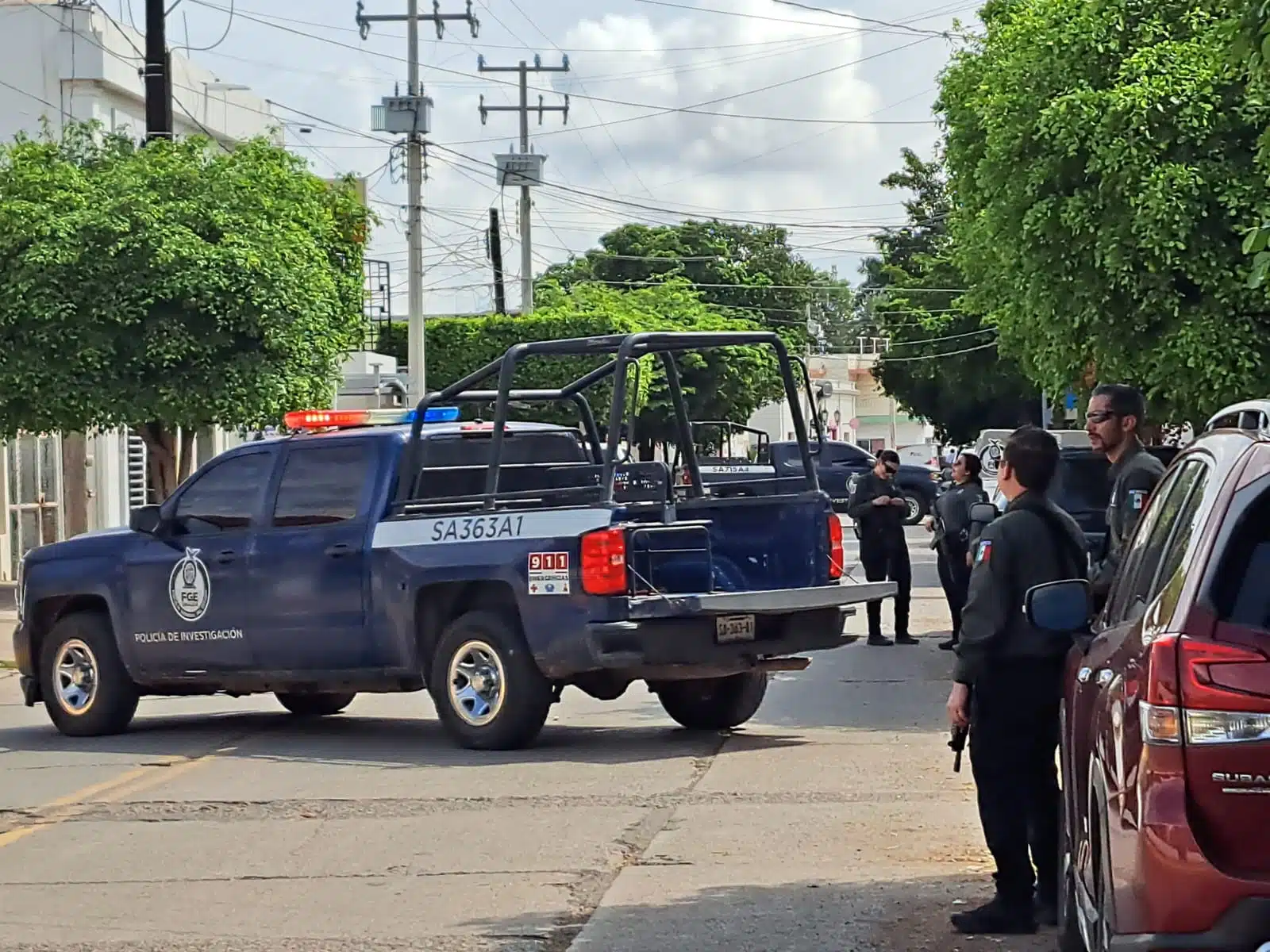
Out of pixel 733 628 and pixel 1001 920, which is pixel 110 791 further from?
pixel 1001 920

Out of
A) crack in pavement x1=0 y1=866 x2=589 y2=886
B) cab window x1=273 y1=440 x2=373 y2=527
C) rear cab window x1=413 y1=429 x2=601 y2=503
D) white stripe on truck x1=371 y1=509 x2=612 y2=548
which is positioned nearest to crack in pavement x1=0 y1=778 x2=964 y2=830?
crack in pavement x1=0 y1=866 x2=589 y2=886

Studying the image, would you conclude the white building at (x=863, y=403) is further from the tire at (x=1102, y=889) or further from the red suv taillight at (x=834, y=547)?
the tire at (x=1102, y=889)

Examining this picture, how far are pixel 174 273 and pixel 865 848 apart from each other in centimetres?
1579

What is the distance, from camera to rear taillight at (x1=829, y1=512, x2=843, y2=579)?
1286 cm

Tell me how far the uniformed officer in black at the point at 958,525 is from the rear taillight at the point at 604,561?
18.4 feet

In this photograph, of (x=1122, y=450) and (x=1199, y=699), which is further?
(x=1122, y=450)

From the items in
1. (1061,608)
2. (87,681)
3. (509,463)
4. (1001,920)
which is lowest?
(1001,920)

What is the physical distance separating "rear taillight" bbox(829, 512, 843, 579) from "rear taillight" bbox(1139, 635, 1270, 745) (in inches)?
322

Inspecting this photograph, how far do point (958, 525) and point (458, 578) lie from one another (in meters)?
6.09

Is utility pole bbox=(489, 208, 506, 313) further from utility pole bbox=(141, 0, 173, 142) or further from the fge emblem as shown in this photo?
the fge emblem

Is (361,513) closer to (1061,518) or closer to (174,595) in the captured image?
(174,595)

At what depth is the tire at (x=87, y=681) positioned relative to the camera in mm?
13883

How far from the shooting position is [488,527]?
12.3 m

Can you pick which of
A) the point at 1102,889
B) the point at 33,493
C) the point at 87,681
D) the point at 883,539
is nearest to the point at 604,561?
the point at 87,681
